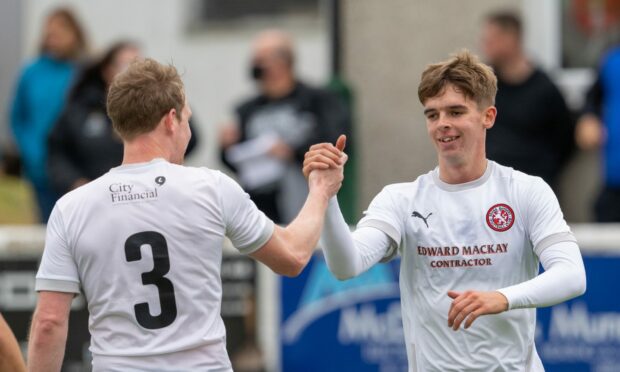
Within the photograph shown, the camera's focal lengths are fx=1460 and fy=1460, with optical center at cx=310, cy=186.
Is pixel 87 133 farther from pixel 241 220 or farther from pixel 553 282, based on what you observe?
pixel 553 282

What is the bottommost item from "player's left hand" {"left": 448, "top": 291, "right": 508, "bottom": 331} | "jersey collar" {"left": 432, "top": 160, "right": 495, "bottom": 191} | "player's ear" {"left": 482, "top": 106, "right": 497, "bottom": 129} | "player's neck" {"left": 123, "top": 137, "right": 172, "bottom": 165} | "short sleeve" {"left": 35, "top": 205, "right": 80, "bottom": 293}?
"player's left hand" {"left": 448, "top": 291, "right": 508, "bottom": 331}

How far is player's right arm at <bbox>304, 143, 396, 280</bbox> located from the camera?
17.6 feet

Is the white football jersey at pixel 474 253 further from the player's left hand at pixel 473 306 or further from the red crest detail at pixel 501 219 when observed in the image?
the player's left hand at pixel 473 306

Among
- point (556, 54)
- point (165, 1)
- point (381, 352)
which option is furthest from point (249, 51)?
point (381, 352)

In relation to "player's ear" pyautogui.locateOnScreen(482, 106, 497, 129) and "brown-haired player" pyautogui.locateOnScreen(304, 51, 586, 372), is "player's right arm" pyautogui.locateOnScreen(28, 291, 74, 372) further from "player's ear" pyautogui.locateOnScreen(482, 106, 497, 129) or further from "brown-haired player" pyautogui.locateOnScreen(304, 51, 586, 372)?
"player's ear" pyautogui.locateOnScreen(482, 106, 497, 129)

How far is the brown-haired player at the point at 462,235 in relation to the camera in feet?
17.8

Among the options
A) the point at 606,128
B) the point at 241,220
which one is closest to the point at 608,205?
the point at 606,128

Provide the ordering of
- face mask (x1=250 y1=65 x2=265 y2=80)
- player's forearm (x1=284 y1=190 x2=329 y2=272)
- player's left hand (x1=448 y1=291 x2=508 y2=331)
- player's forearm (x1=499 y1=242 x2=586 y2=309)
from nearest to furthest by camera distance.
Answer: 1. player's left hand (x1=448 y1=291 x2=508 y2=331)
2. player's forearm (x1=499 y1=242 x2=586 y2=309)
3. player's forearm (x1=284 y1=190 x2=329 y2=272)
4. face mask (x1=250 y1=65 x2=265 y2=80)

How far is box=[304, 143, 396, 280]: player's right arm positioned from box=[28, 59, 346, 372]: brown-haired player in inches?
11.7

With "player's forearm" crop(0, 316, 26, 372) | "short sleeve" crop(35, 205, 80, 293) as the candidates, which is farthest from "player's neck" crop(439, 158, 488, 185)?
"player's forearm" crop(0, 316, 26, 372)

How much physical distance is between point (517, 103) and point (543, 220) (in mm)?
4148

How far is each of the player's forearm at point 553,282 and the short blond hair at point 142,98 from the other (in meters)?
1.36

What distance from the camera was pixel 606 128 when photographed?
9.45 metres

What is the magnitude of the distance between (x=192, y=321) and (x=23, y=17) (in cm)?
992
